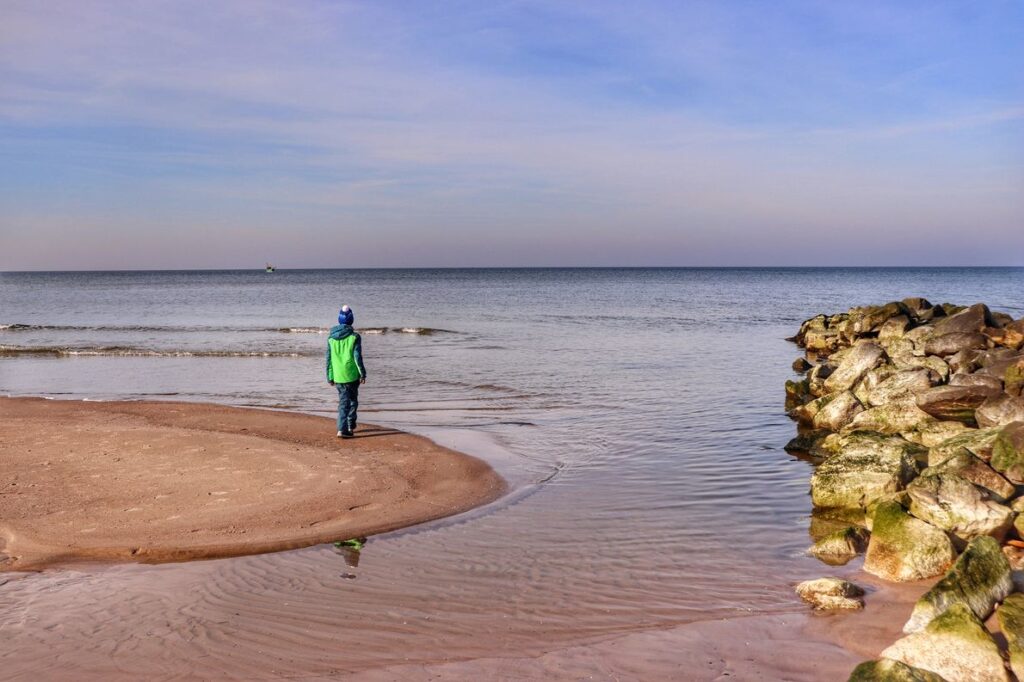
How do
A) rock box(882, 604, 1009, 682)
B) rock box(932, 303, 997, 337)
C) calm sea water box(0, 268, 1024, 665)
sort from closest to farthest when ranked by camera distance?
1. rock box(882, 604, 1009, 682)
2. calm sea water box(0, 268, 1024, 665)
3. rock box(932, 303, 997, 337)

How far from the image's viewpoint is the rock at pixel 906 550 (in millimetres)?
7496

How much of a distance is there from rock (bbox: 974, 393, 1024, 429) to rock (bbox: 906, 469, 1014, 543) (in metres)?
4.33

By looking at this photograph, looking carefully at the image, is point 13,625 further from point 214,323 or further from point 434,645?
point 214,323

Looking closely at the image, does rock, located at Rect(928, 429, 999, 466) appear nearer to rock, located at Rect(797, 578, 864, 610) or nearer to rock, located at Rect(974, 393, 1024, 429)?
rock, located at Rect(974, 393, 1024, 429)

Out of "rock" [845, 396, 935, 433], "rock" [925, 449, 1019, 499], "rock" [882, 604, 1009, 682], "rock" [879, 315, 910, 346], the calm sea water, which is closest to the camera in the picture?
"rock" [882, 604, 1009, 682]

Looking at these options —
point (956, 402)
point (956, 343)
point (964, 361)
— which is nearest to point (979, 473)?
point (956, 402)

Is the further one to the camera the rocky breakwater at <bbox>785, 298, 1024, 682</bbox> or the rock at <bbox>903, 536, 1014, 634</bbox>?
the rock at <bbox>903, 536, 1014, 634</bbox>

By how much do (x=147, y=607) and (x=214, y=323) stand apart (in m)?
42.6

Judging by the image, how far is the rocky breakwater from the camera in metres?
5.62

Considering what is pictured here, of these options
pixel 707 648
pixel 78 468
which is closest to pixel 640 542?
A: pixel 707 648

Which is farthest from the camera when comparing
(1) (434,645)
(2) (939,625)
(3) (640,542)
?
(3) (640,542)

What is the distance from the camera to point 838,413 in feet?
47.5

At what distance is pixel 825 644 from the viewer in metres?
6.15

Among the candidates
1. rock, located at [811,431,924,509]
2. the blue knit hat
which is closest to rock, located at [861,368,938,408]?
rock, located at [811,431,924,509]
